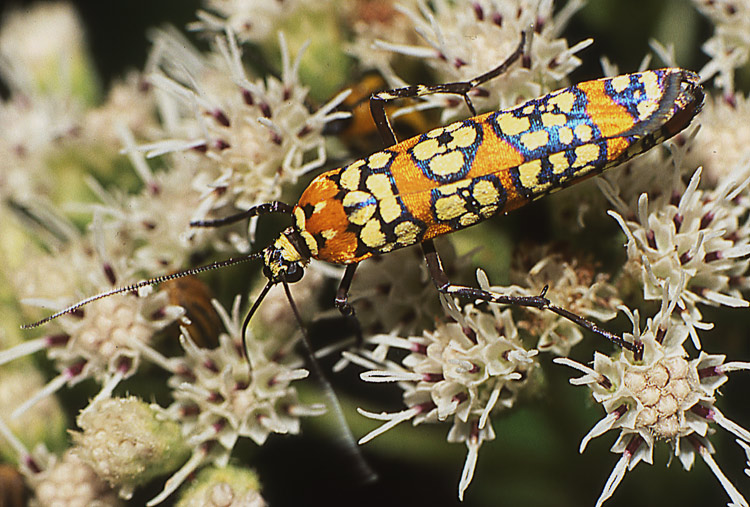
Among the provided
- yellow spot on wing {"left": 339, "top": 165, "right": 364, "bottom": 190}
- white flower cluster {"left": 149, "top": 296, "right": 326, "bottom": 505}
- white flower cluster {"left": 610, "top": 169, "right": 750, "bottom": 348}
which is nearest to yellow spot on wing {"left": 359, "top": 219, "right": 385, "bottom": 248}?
yellow spot on wing {"left": 339, "top": 165, "right": 364, "bottom": 190}

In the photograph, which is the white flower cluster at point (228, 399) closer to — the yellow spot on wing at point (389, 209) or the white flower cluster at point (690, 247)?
the yellow spot on wing at point (389, 209)

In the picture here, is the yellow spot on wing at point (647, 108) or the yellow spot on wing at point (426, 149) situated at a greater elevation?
the yellow spot on wing at point (426, 149)

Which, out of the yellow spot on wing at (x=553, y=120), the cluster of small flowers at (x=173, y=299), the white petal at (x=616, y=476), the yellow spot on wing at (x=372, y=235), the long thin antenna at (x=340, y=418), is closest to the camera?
the white petal at (x=616, y=476)

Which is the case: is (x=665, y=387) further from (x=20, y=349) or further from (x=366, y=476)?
(x=20, y=349)

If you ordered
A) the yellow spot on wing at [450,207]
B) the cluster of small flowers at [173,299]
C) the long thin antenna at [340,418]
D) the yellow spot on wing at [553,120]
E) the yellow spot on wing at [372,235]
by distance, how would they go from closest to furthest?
the yellow spot on wing at [553,120]
the yellow spot on wing at [450,207]
the yellow spot on wing at [372,235]
the cluster of small flowers at [173,299]
the long thin antenna at [340,418]

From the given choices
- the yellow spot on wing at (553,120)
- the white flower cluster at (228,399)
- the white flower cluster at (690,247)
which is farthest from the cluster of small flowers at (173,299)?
the white flower cluster at (690,247)

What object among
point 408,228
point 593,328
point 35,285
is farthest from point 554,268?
point 35,285

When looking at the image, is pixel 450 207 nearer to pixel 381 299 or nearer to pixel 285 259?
pixel 381 299

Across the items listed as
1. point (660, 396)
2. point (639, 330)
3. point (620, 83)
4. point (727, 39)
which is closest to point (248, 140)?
point (620, 83)
